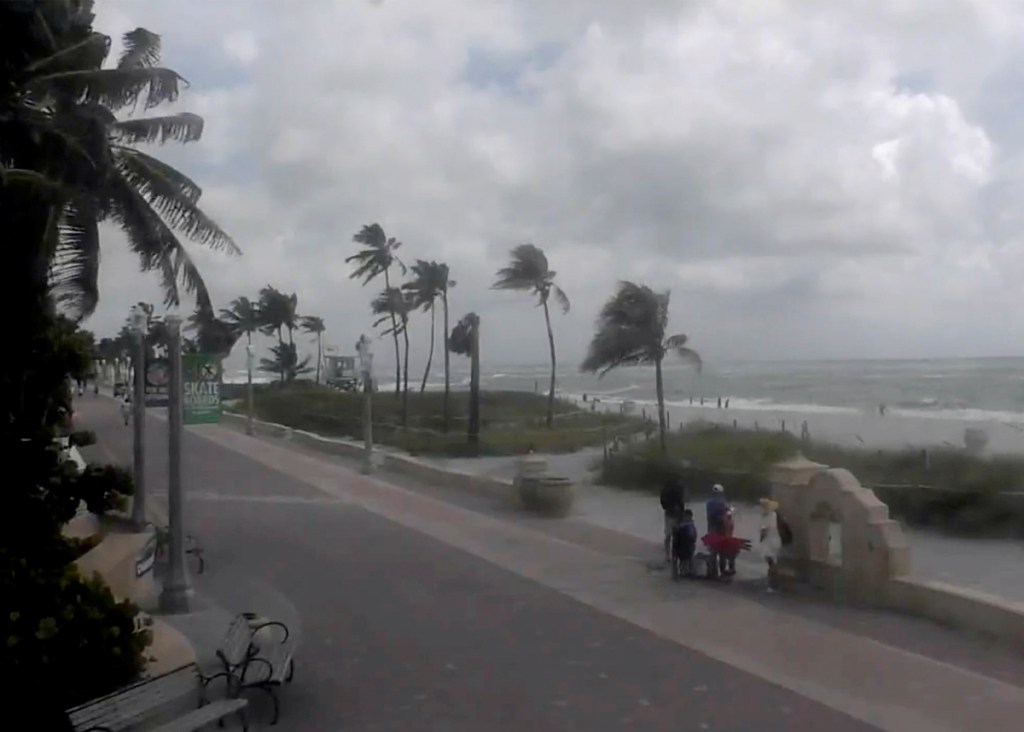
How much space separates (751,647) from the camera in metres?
10.7

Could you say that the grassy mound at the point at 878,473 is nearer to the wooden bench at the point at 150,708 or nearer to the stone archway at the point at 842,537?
the stone archway at the point at 842,537

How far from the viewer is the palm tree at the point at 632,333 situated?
32250 mm

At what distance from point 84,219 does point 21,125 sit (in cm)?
180

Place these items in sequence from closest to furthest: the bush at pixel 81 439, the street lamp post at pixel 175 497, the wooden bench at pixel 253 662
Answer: the wooden bench at pixel 253 662
the bush at pixel 81 439
the street lamp post at pixel 175 497

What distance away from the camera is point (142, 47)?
16.4m

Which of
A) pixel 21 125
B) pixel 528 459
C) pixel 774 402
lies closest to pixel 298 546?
pixel 528 459

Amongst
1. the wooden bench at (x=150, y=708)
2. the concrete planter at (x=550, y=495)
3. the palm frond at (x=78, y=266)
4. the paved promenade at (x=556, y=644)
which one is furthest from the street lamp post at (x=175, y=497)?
the concrete planter at (x=550, y=495)

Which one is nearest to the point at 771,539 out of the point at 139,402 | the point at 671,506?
the point at 671,506

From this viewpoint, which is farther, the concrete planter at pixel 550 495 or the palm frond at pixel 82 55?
the concrete planter at pixel 550 495

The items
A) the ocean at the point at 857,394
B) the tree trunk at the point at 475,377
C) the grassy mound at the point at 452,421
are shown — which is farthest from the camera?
the ocean at the point at 857,394

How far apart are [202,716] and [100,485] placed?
343 cm

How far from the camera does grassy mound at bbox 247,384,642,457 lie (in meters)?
39.6

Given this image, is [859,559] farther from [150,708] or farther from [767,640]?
[150,708]

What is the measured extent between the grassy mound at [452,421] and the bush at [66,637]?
1149 inches
